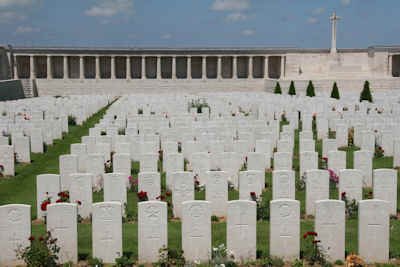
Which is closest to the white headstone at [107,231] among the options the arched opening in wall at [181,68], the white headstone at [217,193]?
the white headstone at [217,193]

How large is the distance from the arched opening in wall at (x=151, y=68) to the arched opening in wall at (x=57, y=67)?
1147 cm

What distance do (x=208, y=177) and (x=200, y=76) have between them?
65782 millimetres

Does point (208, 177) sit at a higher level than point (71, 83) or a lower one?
lower

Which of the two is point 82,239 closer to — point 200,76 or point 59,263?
point 59,263

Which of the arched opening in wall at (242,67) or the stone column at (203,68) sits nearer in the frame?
the stone column at (203,68)

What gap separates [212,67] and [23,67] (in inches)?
999

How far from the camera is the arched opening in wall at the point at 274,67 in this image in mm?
71938

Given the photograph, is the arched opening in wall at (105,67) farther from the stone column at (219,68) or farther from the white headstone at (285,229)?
the white headstone at (285,229)

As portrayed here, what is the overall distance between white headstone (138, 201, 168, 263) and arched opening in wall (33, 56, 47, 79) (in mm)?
65648

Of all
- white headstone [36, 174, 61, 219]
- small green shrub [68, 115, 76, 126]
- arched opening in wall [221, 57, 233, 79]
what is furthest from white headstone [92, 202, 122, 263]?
arched opening in wall [221, 57, 233, 79]

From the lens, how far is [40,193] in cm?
1012

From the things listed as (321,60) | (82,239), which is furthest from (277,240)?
(321,60)

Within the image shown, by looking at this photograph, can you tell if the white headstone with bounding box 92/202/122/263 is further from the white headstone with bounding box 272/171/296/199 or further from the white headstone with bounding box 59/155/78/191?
the white headstone with bounding box 59/155/78/191

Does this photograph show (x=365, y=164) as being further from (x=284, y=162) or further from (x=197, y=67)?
(x=197, y=67)
